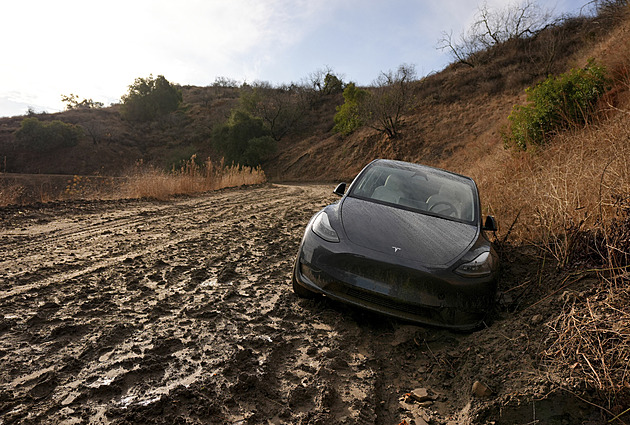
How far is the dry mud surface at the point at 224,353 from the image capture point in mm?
2121

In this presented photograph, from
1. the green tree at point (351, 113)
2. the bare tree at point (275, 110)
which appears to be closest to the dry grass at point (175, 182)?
the green tree at point (351, 113)

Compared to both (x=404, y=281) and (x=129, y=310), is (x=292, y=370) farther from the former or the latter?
(x=129, y=310)

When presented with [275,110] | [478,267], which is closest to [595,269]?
[478,267]

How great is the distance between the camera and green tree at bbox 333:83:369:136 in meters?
37.1

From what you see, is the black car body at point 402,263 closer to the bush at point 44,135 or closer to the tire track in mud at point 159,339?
the tire track in mud at point 159,339

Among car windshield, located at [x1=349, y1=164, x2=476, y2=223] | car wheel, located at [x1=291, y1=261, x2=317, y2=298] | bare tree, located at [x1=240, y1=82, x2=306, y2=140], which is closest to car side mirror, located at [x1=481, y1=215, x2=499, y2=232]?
car windshield, located at [x1=349, y1=164, x2=476, y2=223]

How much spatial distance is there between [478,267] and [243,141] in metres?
37.0

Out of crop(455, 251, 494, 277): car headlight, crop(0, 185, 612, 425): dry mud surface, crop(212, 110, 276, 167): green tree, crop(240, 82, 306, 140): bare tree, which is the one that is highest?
crop(240, 82, 306, 140): bare tree

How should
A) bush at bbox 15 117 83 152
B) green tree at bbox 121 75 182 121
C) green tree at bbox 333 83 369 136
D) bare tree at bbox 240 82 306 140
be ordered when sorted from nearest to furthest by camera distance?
green tree at bbox 333 83 369 136 < bush at bbox 15 117 83 152 < bare tree at bbox 240 82 306 140 < green tree at bbox 121 75 182 121

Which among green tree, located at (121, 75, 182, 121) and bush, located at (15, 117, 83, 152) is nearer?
bush, located at (15, 117, 83, 152)

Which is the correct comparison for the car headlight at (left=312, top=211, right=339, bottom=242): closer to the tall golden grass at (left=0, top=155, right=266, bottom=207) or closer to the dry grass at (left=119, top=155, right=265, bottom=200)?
the tall golden grass at (left=0, top=155, right=266, bottom=207)

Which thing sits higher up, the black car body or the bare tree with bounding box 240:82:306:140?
the bare tree with bounding box 240:82:306:140

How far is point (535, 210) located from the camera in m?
4.81

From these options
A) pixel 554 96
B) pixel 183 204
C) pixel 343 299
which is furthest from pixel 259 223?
pixel 554 96
